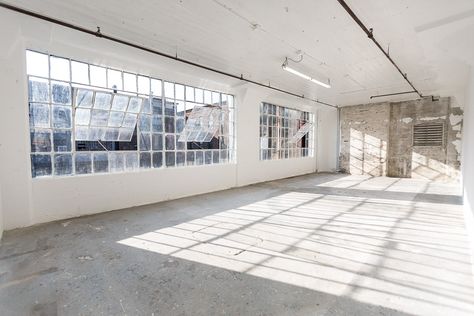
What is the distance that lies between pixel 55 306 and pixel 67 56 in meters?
4.02

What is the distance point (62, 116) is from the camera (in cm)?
414

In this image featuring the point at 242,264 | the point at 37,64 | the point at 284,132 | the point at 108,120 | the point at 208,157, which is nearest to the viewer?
the point at 242,264

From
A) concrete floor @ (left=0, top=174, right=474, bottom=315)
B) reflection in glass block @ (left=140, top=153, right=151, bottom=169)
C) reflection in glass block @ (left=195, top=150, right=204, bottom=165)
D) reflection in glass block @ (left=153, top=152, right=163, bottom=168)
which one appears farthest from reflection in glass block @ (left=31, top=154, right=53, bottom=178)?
reflection in glass block @ (left=195, top=150, right=204, bottom=165)

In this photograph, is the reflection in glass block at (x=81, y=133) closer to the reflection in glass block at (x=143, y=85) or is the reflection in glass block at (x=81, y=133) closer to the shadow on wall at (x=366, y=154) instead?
the reflection in glass block at (x=143, y=85)

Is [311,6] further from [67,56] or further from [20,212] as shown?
[20,212]

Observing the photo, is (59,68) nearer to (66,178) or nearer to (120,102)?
(120,102)

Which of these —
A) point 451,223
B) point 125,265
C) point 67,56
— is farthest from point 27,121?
point 451,223

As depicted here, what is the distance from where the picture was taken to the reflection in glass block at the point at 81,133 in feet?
14.2

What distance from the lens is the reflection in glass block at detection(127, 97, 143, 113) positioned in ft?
15.9

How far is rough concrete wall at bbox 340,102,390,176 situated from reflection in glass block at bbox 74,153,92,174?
9.82m

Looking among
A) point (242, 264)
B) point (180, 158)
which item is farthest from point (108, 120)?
point (242, 264)

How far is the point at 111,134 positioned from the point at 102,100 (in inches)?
26.7

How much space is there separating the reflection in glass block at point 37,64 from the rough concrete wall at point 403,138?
10433 millimetres

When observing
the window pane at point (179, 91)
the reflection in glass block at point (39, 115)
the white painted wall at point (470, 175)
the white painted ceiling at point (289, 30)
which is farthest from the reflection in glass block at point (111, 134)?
the white painted wall at point (470, 175)
